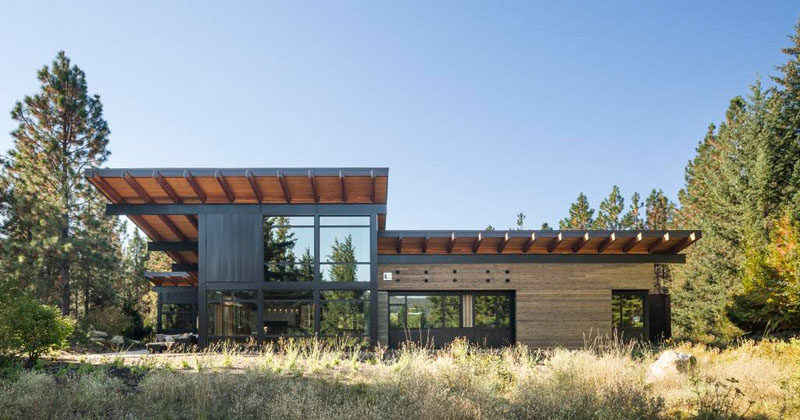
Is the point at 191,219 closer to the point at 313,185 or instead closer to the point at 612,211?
the point at 313,185

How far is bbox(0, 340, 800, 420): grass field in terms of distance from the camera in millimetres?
8109

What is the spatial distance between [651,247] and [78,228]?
A: 2372 centimetres

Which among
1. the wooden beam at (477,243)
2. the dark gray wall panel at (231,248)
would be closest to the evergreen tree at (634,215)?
the wooden beam at (477,243)

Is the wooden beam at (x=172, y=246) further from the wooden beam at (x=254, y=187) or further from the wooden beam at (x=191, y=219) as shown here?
the wooden beam at (x=254, y=187)

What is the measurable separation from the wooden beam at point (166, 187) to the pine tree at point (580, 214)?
3236 cm

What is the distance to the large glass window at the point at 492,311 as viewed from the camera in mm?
21000

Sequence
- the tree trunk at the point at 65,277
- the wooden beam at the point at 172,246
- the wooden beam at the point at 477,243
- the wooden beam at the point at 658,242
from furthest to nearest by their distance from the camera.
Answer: the tree trunk at the point at 65,277
the wooden beam at the point at 172,246
the wooden beam at the point at 658,242
the wooden beam at the point at 477,243

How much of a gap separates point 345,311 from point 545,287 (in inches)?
295

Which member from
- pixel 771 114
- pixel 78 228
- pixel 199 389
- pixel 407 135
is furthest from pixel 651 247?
pixel 78 228

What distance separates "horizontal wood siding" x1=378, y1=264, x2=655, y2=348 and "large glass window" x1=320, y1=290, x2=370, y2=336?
215 centimetres

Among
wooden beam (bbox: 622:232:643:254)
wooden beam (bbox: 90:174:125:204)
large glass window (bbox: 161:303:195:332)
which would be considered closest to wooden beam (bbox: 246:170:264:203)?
wooden beam (bbox: 90:174:125:204)

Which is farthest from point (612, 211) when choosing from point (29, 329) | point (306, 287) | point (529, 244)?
point (29, 329)

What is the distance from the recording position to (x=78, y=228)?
25.1 metres

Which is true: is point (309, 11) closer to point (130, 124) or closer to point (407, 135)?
point (130, 124)
